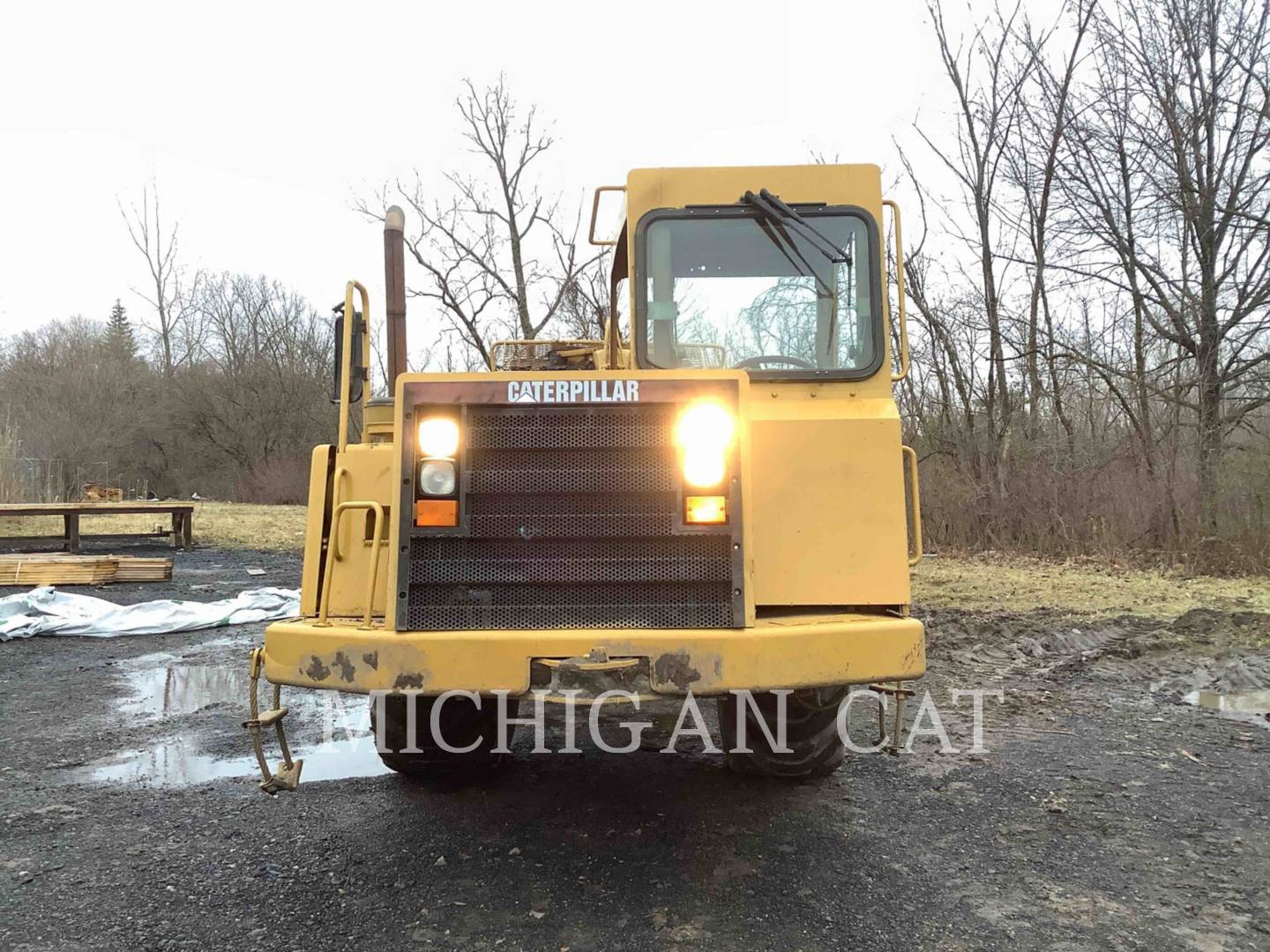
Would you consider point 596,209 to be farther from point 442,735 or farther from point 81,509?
point 81,509

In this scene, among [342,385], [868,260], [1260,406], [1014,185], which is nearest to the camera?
[342,385]

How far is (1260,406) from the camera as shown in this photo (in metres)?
12.7

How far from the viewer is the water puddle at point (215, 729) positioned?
180 inches

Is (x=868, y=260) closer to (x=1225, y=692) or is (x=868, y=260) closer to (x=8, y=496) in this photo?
(x=1225, y=692)

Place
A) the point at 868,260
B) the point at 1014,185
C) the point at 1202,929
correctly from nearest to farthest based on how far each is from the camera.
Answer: the point at 1202,929 < the point at 868,260 < the point at 1014,185

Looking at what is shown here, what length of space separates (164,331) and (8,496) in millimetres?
28443

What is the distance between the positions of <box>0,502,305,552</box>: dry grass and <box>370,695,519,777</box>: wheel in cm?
1369

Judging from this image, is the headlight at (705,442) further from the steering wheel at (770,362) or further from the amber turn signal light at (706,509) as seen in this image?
the steering wheel at (770,362)

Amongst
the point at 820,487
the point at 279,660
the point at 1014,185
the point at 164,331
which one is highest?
the point at 164,331

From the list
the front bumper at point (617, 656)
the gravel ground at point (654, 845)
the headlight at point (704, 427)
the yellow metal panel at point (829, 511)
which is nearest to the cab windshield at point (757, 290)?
the yellow metal panel at point (829, 511)

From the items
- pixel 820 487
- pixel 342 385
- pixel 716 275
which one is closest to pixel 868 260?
pixel 716 275

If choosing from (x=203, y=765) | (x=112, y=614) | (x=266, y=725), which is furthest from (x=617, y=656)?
(x=112, y=614)

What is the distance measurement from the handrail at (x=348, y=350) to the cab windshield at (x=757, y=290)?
1229 millimetres

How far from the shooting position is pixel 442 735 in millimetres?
4164
